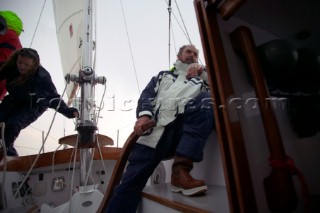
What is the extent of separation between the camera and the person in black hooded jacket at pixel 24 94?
1.32m

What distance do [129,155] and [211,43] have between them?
81 centimetres

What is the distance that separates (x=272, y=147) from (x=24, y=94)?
1.58 metres

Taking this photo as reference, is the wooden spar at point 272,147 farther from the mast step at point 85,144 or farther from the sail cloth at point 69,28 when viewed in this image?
the sail cloth at point 69,28

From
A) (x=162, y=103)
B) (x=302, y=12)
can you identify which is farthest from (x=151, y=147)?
(x=302, y=12)

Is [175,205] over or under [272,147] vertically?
under

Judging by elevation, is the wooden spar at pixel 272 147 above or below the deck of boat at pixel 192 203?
above

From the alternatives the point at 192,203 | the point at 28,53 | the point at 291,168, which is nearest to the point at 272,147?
the point at 291,168

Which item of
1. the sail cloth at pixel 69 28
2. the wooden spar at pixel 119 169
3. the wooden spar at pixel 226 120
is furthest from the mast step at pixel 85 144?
the sail cloth at pixel 69 28

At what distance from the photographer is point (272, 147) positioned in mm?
364

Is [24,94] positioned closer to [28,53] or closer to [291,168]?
[28,53]

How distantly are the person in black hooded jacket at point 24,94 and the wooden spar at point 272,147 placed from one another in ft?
4.00

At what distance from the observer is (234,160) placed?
35 cm

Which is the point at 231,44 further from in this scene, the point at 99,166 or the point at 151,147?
the point at 99,166

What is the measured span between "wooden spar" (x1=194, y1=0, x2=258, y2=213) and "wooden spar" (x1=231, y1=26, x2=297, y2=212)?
4cm
